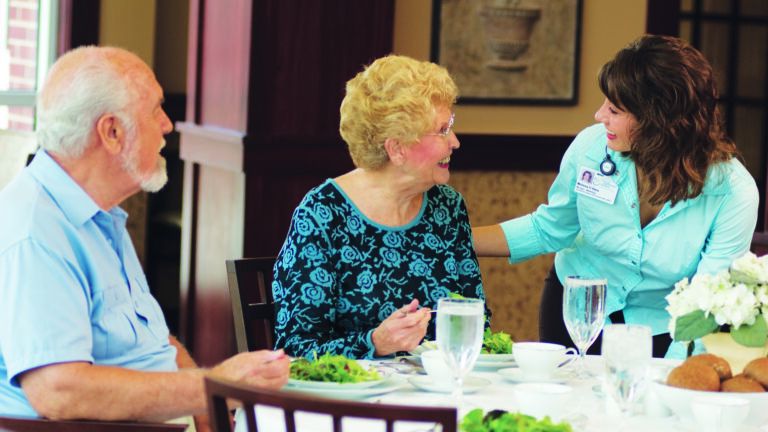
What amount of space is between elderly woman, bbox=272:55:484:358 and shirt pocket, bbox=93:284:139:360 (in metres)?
0.44

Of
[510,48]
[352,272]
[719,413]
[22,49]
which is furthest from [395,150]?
[22,49]

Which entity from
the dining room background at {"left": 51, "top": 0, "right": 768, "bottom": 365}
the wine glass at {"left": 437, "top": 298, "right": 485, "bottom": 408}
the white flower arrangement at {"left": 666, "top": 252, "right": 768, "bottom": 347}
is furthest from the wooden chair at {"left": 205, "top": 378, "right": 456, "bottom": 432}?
the dining room background at {"left": 51, "top": 0, "right": 768, "bottom": 365}

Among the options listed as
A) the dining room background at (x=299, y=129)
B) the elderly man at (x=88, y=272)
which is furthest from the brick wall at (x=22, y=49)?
the elderly man at (x=88, y=272)

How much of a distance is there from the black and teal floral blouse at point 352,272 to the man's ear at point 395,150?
0.15 metres

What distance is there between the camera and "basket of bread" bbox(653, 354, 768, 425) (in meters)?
2.13

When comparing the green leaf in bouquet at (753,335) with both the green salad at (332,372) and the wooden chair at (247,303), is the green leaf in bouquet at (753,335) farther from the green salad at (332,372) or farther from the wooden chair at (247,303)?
the wooden chair at (247,303)

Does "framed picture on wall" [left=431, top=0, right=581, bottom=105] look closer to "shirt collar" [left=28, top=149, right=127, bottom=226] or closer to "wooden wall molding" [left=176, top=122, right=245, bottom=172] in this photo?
"wooden wall molding" [left=176, top=122, right=245, bottom=172]

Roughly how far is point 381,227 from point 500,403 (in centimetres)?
77

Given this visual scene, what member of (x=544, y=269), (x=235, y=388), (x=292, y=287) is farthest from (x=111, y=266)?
(x=544, y=269)

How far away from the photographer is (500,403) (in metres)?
2.28

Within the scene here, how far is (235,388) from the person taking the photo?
5.73 feet

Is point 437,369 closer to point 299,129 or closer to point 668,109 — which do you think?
point 668,109

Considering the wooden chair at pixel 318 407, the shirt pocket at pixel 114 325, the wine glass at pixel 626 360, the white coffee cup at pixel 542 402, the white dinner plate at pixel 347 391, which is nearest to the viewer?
the wooden chair at pixel 318 407

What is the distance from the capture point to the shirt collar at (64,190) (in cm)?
229
